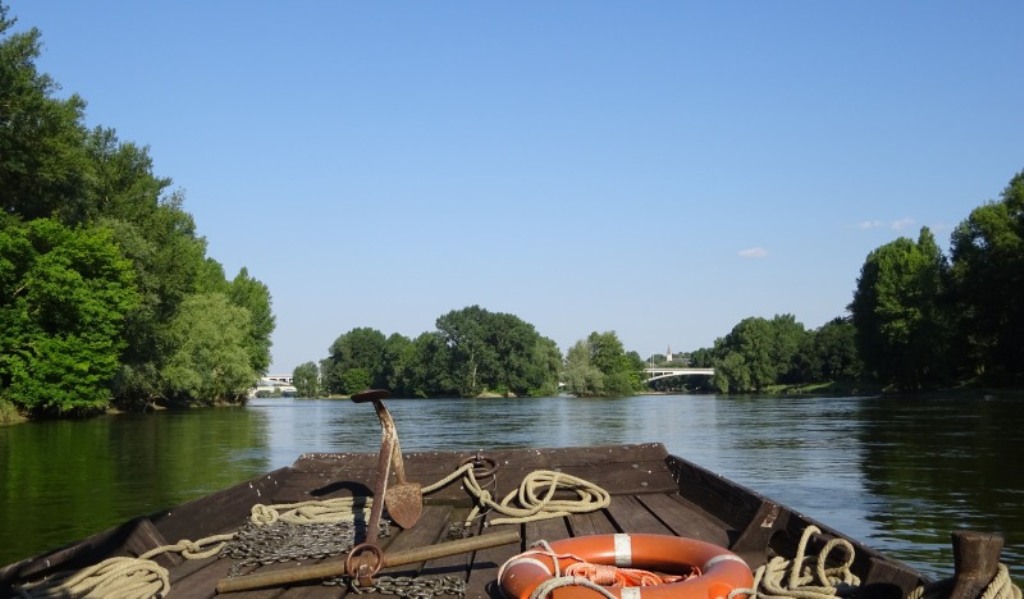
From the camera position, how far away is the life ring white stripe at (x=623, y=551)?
3465 millimetres

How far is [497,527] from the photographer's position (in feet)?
15.4

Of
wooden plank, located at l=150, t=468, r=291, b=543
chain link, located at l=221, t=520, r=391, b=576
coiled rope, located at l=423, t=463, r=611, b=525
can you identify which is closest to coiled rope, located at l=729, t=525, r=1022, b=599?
coiled rope, located at l=423, t=463, r=611, b=525

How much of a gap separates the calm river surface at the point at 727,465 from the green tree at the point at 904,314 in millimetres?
26218

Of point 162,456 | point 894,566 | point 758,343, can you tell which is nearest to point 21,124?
point 162,456

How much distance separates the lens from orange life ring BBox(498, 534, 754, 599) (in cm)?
277

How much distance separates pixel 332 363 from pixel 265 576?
364ft

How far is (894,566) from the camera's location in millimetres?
2777

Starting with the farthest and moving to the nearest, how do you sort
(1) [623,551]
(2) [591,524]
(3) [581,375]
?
(3) [581,375]
(2) [591,524]
(1) [623,551]

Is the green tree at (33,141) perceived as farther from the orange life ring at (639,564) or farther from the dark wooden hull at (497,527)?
the orange life ring at (639,564)

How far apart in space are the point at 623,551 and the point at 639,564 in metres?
0.10

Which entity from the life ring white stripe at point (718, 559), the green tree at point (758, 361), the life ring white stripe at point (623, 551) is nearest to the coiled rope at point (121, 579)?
the life ring white stripe at point (623, 551)

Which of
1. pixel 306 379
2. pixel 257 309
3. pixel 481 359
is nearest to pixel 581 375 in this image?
pixel 481 359

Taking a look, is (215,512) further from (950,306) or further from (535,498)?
(950,306)

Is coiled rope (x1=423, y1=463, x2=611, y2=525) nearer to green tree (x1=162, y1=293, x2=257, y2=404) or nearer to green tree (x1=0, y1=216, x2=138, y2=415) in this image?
green tree (x1=0, y1=216, x2=138, y2=415)
